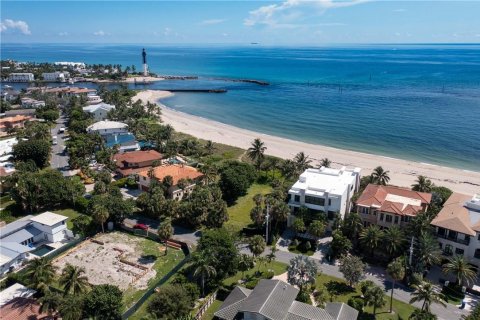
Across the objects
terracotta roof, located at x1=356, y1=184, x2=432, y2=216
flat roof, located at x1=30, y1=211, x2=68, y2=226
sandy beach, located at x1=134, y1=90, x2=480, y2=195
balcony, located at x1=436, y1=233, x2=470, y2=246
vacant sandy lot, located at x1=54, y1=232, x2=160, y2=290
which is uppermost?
terracotta roof, located at x1=356, y1=184, x2=432, y2=216

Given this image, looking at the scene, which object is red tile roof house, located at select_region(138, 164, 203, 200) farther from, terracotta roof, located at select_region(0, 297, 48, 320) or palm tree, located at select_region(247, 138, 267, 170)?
terracotta roof, located at select_region(0, 297, 48, 320)

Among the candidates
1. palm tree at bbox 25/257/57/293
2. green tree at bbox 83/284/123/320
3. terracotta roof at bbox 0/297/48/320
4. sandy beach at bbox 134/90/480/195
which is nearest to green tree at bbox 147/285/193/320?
green tree at bbox 83/284/123/320

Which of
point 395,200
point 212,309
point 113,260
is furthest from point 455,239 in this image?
point 113,260

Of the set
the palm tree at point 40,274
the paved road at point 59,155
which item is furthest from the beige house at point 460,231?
the paved road at point 59,155

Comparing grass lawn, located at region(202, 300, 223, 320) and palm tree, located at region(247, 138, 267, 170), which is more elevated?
palm tree, located at region(247, 138, 267, 170)

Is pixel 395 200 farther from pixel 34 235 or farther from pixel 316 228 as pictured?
pixel 34 235

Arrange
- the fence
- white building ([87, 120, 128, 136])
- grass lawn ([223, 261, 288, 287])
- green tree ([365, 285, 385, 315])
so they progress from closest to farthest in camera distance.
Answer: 1. green tree ([365, 285, 385, 315])
2. the fence
3. grass lawn ([223, 261, 288, 287])
4. white building ([87, 120, 128, 136])
